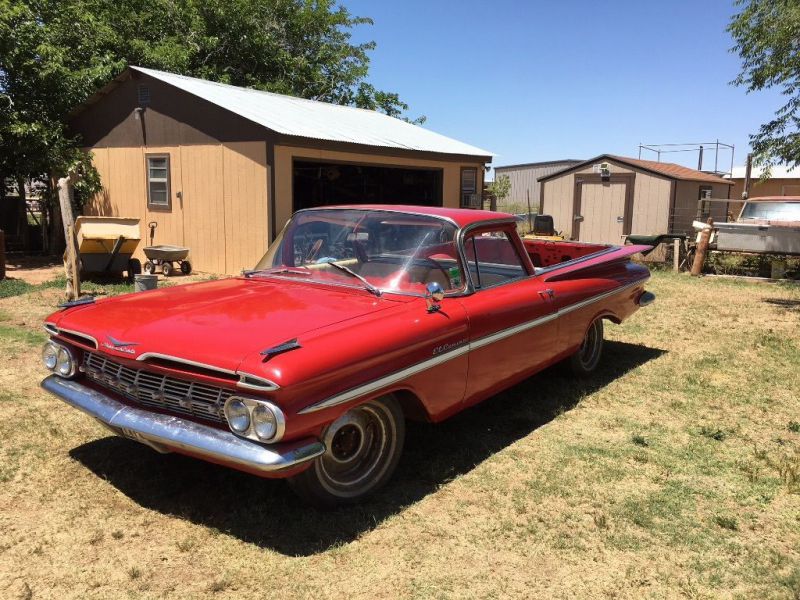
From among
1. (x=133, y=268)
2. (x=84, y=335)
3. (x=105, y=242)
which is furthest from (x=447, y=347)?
(x=133, y=268)

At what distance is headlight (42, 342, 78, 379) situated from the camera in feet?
12.2

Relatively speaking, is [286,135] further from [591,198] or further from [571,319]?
[591,198]

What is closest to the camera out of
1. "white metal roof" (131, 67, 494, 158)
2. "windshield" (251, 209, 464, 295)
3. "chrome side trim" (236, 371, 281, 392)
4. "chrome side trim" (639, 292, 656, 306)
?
"chrome side trim" (236, 371, 281, 392)

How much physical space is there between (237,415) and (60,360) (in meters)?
1.46

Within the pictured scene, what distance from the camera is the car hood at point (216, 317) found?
3.14 meters

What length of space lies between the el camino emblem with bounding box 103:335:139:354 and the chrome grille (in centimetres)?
13

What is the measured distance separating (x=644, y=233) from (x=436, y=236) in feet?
48.6

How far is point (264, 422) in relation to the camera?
2904mm

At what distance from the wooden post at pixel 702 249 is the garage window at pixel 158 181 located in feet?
34.6

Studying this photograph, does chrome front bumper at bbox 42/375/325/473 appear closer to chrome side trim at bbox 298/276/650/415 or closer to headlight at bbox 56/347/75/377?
chrome side trim at bbox 298/276/650/415

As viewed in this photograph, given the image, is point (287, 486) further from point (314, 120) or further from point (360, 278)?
point (314, 120)

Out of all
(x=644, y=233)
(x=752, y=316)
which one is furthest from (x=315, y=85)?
(x=752, y=316)

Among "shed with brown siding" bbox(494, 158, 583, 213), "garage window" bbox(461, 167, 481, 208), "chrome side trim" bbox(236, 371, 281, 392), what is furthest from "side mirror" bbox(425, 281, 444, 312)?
"shed with brown siding" bbox(494, 158, 583, 213)

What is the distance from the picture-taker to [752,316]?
29.6 ft
